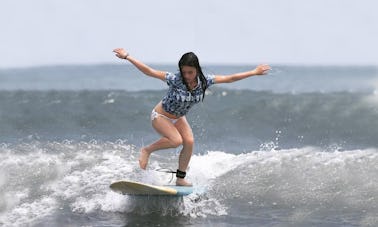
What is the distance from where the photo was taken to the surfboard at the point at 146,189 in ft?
33.4

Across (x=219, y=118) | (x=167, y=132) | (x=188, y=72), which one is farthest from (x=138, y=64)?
(x=219, y=118)

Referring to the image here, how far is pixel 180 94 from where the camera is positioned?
10.1 metres

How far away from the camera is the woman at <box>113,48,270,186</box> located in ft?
32.1

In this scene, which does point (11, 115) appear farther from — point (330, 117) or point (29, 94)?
point (330, 117)

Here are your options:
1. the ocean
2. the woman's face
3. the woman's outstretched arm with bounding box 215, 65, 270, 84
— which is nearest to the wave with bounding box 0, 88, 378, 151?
the ocean

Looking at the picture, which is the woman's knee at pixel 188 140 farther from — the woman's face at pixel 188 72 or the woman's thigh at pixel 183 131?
the woman's face at pixel 188 72

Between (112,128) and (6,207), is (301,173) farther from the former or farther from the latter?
(112,128)

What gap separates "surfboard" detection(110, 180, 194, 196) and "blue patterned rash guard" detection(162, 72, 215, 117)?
974mm

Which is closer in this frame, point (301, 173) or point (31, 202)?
point (31, 202)

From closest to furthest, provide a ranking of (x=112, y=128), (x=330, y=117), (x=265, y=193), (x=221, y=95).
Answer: (x=265, y=193) < (x=112, y=128) < (x=330, y=117) < (x=221, y=95)

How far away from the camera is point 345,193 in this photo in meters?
11.4

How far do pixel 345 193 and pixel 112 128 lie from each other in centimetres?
859

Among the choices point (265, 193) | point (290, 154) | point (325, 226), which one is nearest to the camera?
point (325, 226)

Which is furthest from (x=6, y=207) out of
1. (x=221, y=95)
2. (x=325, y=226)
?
(x=221, y=95)
